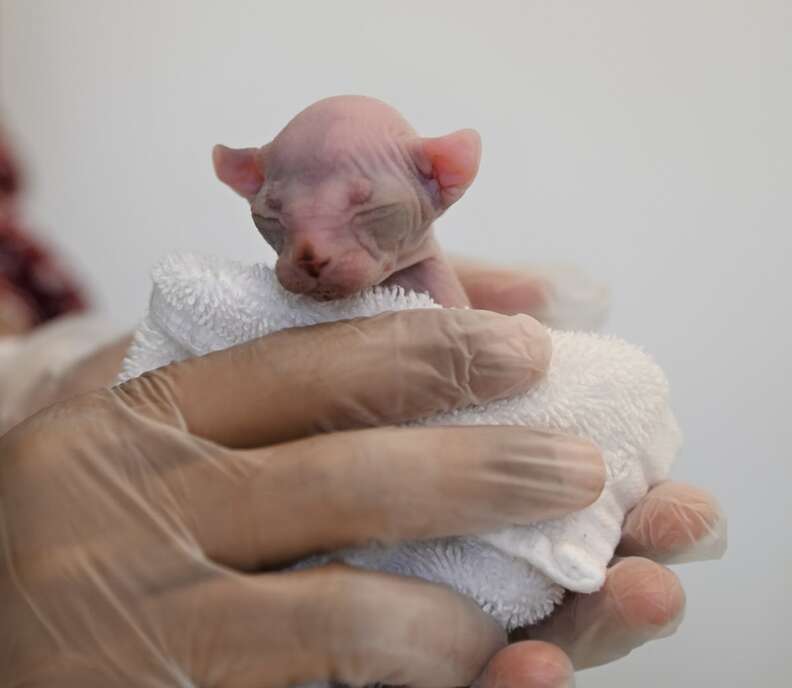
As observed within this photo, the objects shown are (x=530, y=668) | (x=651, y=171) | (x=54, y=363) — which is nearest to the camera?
(x=530, y=668)

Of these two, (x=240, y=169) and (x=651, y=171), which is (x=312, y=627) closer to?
(x=240, y=169)

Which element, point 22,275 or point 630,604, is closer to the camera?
point 630,604

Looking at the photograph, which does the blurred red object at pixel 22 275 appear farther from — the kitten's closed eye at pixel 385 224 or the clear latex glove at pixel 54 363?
the kitten's closed eye at pixel 385 224

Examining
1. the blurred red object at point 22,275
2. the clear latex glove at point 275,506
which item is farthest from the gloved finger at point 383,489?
the blurred red object at point 22,275

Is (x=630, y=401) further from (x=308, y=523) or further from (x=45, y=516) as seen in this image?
(x=45, y=516)

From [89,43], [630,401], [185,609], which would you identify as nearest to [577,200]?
[630,401]

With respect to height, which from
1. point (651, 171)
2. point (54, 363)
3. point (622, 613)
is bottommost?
point (622, 613)

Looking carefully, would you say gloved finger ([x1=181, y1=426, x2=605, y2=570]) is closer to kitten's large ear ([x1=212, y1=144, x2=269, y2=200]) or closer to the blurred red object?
kitten's large ear ([x1=212, y1=144, x2=269, y2=200])

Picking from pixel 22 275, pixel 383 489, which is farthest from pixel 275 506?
pixel 22 275
